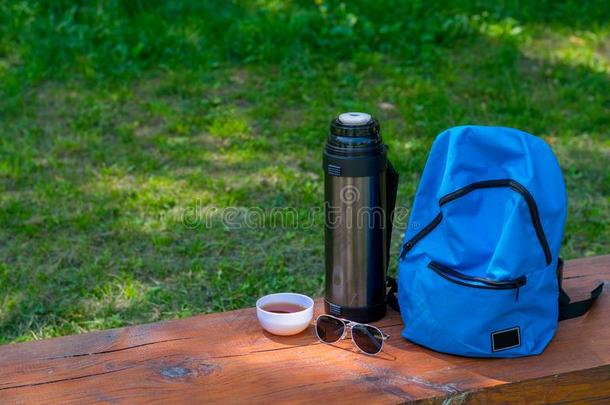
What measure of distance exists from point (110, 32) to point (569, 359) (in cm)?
445

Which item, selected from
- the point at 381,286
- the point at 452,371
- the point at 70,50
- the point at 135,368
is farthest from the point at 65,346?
the point at 70,50

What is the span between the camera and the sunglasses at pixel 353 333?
2.39 meters

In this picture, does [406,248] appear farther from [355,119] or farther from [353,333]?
[355,119]

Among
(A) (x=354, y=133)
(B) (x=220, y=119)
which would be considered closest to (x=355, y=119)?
(A) (x=354, y=133)

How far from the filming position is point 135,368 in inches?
91.0

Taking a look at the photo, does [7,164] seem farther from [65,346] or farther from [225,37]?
[65,346]

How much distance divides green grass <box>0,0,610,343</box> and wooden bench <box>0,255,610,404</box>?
40.5 inches

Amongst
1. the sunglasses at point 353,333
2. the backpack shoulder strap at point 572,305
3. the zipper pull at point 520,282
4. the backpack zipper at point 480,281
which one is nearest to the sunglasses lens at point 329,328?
the sunglasses at point 353,333

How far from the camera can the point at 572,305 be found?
8.43ft

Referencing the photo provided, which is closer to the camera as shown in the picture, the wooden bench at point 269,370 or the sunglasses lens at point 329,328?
the wooden bench at point 269,370

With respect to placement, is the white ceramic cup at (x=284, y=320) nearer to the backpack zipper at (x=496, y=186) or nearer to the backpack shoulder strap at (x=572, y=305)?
the backpack zipper at (x=496, y=186)

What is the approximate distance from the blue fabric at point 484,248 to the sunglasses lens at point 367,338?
3.2 inches

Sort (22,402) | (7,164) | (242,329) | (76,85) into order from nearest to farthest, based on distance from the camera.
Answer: (22,402)
(242,329)
(7,164)
(76,85)

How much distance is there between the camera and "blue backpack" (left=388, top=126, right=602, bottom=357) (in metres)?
2.28
